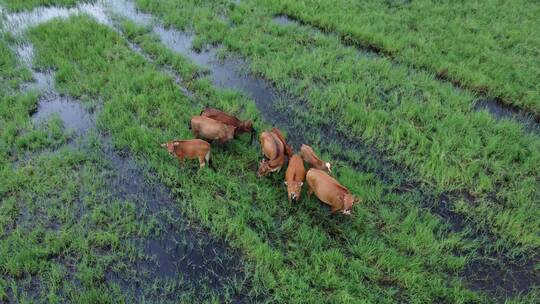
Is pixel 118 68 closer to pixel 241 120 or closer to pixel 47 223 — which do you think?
pixel 241 120

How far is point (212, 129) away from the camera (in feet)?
21.4

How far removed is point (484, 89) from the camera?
8539 mm

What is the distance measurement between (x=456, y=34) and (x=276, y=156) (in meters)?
6.58

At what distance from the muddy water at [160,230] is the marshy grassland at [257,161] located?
0.03 meters

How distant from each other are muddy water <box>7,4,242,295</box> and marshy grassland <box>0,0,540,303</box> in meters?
0.03

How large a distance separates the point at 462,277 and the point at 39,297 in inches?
198

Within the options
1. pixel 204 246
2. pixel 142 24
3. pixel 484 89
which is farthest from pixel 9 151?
pixel 484 89

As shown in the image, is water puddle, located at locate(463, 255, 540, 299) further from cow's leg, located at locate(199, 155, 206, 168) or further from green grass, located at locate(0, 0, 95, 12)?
green grass, located at locate(0, 0, 95, 12)

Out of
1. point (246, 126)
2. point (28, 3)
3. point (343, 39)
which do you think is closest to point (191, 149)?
point (246, 126)

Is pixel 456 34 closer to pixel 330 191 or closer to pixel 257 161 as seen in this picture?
pixel 257 161

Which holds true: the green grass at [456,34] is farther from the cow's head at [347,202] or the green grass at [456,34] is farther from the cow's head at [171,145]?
the cow's head at [171,145]

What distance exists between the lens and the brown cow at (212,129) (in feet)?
21.4

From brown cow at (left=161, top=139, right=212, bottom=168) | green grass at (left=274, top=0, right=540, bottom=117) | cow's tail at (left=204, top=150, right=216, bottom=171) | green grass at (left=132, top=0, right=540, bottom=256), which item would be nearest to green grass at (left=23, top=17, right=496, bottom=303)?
cow's tail at (left=204, top=150, right=216, bottom=171)

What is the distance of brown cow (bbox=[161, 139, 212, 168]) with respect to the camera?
6.18m
